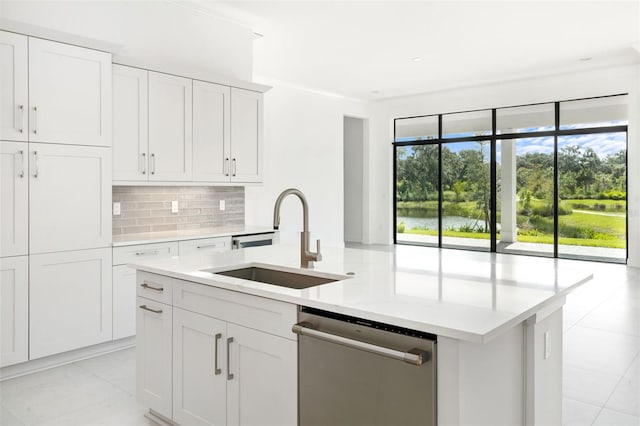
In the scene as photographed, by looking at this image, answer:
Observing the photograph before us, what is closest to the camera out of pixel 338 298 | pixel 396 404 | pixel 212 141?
pixel 396 404

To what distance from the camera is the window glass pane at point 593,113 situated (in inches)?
296

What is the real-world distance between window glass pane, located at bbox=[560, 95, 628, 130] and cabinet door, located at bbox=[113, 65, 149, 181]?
6.89 m

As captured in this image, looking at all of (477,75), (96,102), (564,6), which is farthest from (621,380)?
(477,75)

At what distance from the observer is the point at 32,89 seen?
3270 millimetres

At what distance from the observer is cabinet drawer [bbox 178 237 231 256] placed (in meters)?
4.17

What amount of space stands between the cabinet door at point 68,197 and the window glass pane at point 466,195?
707 centimetres

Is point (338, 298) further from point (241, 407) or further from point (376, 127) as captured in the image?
point (376, 127)

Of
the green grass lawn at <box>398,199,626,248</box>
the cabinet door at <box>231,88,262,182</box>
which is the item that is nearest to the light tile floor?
the cabinet door at <box>231,88,262,182</box>

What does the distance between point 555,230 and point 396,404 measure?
7.64 m

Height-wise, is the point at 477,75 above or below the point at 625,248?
above

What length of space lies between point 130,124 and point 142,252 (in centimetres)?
107

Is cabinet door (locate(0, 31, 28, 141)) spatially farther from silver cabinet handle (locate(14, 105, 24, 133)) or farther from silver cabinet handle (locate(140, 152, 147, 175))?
silver cabinet handle (locate(140, 152, 147, 175))

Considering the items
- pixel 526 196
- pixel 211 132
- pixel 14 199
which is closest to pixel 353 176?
pixel 526 196

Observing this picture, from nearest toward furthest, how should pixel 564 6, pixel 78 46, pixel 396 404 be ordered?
1. pixel 396 404
2. pixel 78 46
3. pixel 564 6
